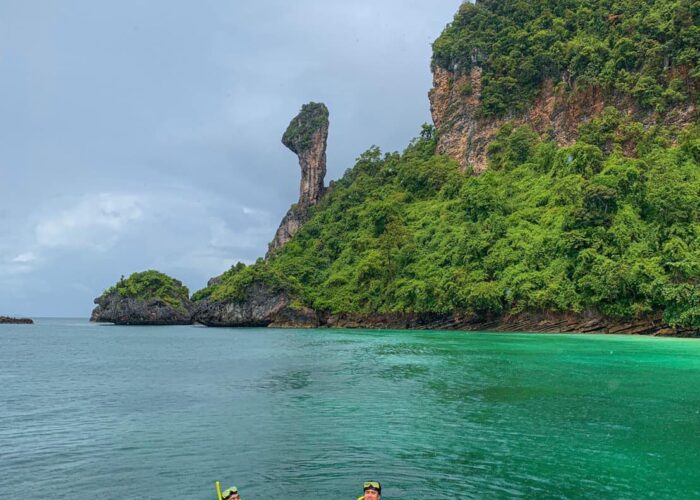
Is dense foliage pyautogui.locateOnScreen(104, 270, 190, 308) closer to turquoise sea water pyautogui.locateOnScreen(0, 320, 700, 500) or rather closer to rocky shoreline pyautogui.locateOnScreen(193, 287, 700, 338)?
rocky shoreline pyautogui.locateOnScreen(193, 287, 700, 338)

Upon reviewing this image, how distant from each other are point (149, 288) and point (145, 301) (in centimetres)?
255

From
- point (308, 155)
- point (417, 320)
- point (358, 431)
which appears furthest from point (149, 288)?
point (358, 431)

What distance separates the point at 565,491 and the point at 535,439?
3.42 meters

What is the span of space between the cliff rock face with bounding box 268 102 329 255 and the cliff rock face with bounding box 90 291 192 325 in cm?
2903

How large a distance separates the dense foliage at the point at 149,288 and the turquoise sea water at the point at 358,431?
71.6 metres

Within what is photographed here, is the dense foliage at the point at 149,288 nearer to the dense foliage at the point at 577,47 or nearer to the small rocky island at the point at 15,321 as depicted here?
the small rocky island at the point at 15,321

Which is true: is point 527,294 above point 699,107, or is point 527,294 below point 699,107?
below

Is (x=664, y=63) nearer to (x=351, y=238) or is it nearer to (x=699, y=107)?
(x=699, y=107)

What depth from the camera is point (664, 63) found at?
66688 millimetres

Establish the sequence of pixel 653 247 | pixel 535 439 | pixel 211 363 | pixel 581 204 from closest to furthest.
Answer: pixel 535 439
pixel 211 363
pixel 653 247
pixel 581 204

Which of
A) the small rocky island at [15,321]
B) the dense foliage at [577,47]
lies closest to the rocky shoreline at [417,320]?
the dense foliage at [577,47]

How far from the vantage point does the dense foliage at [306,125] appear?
378 feet

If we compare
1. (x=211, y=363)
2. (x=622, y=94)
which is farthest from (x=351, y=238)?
(x=211, y=363)

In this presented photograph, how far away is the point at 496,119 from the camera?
8462cm
